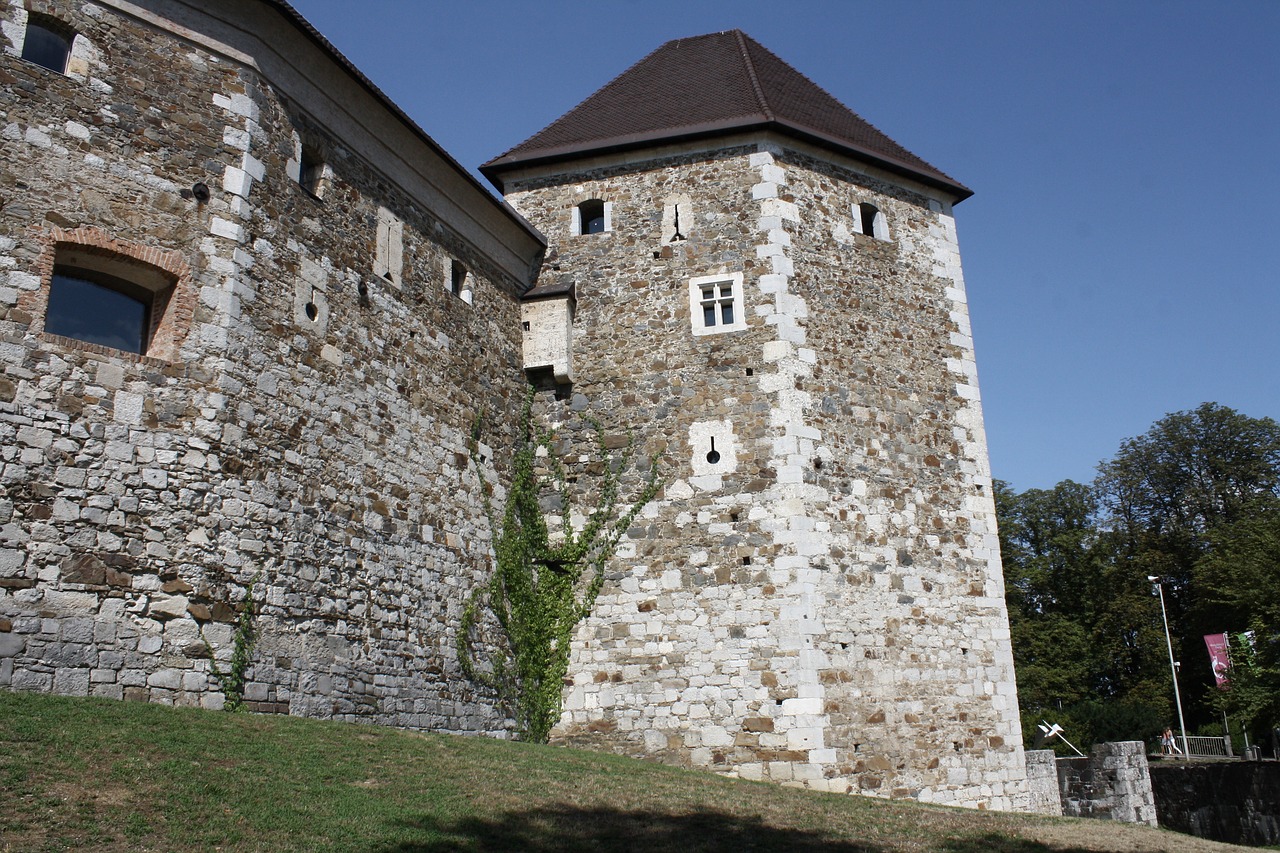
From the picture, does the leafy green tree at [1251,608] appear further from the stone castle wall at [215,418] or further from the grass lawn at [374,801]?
the stone castle wall at [215,418]

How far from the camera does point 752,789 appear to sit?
11.2 metres

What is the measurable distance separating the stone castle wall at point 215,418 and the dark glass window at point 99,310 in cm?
36

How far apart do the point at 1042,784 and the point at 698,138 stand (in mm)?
10580

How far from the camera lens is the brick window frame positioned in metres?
9.59

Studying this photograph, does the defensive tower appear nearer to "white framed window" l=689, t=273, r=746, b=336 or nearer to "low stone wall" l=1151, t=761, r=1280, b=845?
"white framed window" l=689, t=273, r=746, b=336

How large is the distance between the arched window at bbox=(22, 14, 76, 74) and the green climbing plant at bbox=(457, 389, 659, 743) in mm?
6490

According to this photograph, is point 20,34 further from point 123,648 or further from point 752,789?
point 752,789

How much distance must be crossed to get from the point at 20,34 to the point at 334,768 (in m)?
7.24

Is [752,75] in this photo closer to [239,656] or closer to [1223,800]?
[239,656]

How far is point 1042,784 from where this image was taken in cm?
1524

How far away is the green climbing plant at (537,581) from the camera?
14109mm

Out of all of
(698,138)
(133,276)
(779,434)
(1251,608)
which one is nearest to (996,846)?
(779,434)

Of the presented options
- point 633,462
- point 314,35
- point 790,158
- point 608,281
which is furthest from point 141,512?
point 790,158

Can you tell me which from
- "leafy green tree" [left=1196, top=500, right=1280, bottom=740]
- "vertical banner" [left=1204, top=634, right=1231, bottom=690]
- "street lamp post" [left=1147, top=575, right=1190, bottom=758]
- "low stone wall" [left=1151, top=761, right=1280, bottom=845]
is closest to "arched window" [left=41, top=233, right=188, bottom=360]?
"low stone wall" [left=1151, top=761, right=1280, bottom=845]
